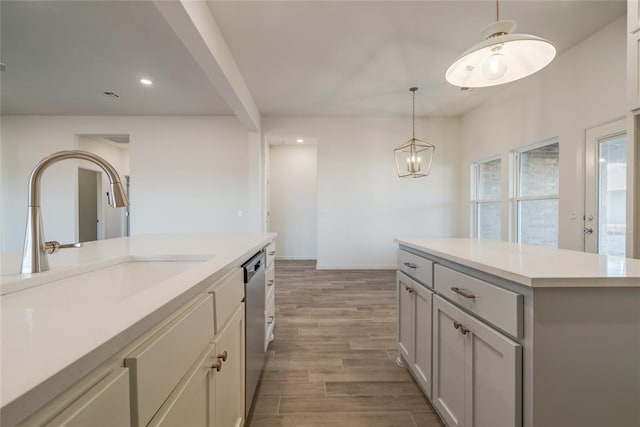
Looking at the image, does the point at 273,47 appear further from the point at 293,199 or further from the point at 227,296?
the point at 293,199

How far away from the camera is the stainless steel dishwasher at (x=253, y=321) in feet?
4.37

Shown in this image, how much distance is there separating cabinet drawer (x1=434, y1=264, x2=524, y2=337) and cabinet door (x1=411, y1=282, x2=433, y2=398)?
185 mm

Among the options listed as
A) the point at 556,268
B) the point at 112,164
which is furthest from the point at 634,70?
the point at 112,164

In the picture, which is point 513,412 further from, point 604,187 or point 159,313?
point 604,187

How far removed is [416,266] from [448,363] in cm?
51

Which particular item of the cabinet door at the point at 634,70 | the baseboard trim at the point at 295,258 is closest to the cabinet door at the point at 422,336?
the cabinet door at the point at 634,70

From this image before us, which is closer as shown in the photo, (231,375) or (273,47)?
(231,375)

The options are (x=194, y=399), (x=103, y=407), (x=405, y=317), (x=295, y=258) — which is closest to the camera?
(x=103, y=407)

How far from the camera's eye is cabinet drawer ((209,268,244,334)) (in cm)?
94

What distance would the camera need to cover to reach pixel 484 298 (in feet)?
3.24

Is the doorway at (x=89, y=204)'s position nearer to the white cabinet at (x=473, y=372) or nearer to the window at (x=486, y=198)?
the white cabinet at (x=473, y=372)

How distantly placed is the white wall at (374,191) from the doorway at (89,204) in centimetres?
517

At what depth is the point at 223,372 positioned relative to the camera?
3.31 ft

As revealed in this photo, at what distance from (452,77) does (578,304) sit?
134 cm
